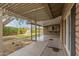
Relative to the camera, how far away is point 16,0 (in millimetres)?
1548

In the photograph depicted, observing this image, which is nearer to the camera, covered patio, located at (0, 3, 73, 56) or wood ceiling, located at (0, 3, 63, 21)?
wood ceiling, located at (0, 3, 63, 21)

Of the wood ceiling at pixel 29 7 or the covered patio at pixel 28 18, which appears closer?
the wood ceiling at pixel 29 7

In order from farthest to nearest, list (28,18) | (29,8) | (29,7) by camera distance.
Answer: (28,18) < (29,8) < (29,7)

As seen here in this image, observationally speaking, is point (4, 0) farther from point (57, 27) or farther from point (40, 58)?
point (57, 27)

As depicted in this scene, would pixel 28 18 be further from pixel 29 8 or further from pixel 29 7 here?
pixel 29 7

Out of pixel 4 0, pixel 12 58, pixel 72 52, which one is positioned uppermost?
pixel 4 0

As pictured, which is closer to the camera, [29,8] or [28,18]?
[29,8]

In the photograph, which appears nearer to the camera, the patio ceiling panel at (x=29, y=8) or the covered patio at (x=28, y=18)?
the patio ceiling panel at (x=29, y=8)

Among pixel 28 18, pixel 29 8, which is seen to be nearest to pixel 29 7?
pixel 29 8

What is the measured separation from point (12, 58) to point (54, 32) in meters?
19.5

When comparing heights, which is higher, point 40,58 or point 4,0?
point 4,0

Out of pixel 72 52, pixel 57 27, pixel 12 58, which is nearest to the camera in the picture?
pixel 12 58

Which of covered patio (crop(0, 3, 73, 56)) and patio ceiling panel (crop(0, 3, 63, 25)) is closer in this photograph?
patio ceiling panel (crop(0, 3, 63, 25))

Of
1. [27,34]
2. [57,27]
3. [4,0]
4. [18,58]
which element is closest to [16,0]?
[4,0]
